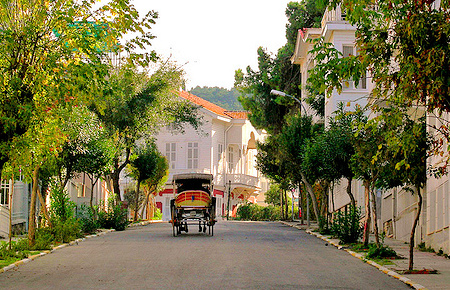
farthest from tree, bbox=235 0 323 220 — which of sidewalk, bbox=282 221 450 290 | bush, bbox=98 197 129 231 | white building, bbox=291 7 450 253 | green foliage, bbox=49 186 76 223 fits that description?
sidewalk, bbox=282 221 450 290

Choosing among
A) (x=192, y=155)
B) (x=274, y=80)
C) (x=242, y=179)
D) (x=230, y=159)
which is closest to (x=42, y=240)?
(x=274, y=80)

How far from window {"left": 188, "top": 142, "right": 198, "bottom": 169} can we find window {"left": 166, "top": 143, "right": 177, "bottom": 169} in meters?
1.58

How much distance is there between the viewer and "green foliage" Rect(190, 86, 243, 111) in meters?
123

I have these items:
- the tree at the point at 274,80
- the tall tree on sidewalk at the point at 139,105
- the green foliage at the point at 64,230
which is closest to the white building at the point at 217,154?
the tree at the point at 274,80

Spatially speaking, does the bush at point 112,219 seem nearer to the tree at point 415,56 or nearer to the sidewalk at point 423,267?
the sidewalk at point 423,267

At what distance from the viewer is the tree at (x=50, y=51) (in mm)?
14047

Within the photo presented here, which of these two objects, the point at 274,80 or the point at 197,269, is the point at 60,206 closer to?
the point at 197,269

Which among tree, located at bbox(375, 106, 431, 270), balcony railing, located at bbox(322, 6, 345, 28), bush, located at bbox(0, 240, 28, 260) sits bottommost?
bush, located at bbox(0, 240, 28, 260)

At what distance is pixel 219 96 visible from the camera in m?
126

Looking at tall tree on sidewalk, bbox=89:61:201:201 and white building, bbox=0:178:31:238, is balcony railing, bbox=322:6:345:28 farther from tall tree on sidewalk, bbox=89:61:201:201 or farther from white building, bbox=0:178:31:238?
white building, bbox=0:178:31:238

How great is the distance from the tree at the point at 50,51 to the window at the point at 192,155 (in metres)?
51.9

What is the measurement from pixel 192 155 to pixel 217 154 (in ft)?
8.71

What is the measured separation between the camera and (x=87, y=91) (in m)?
14.0

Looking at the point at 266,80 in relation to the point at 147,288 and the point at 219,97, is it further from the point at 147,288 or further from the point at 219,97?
the point at 219,97
